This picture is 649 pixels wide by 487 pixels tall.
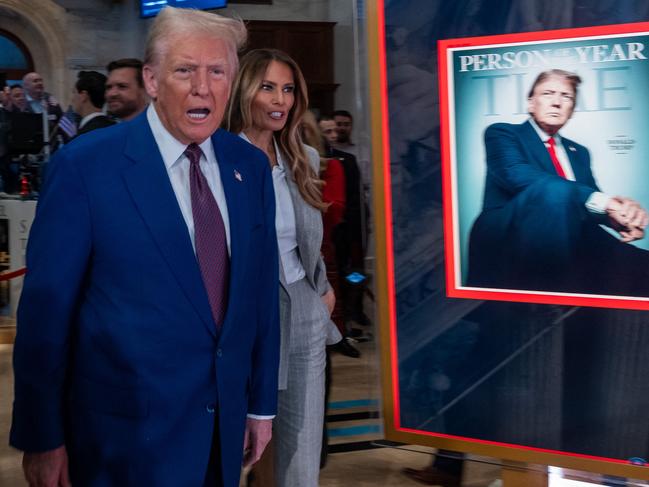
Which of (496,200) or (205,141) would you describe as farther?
(496,200)

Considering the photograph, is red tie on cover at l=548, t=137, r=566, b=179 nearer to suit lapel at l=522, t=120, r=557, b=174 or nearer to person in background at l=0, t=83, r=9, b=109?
suit lapel at l=522, t=120, r=557, b=174

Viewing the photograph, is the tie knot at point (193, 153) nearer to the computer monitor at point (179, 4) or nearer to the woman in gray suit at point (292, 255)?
the woman in gray suit at point (292, 255)

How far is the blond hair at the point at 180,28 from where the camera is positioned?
66.7 inches

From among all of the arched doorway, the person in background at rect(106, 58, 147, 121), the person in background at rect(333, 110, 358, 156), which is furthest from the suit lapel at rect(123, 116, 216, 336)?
the arched doorway

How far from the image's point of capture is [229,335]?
1747 millimetres

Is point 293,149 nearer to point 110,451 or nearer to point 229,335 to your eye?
point 229,335

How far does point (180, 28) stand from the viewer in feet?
5.56

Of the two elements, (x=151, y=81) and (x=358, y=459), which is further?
(x=358, y=459)

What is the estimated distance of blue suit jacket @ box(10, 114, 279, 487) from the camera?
1611 mm

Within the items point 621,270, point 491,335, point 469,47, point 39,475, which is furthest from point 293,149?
point 39,475

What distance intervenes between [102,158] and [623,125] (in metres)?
1.22

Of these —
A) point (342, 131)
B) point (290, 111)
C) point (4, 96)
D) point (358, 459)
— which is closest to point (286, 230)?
point (290, 111)

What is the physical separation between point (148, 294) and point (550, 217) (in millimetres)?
1090

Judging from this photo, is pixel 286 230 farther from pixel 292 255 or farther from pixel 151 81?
pixel 151 81
